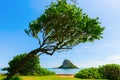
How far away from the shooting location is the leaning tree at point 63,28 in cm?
3362

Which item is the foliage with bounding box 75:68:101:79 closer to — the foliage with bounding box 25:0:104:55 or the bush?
the bush

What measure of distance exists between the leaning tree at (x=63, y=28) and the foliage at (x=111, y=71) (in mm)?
16680

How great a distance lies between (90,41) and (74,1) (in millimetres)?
4882

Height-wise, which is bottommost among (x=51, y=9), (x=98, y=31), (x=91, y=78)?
(x=91, y=78)

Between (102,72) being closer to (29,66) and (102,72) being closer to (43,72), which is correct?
(43,72)

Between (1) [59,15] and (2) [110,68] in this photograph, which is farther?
(2) [110,68]

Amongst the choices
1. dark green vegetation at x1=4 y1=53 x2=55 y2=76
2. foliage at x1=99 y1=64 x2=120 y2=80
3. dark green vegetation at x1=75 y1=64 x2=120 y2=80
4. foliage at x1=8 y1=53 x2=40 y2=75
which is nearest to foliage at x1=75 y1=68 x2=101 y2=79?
dark green vegetation at x1=75 y1=64 x2=120 y2=80

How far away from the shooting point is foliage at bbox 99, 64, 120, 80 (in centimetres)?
5109

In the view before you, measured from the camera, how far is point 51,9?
34.2m

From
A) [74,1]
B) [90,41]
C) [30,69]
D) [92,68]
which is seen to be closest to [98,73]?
[92,68]

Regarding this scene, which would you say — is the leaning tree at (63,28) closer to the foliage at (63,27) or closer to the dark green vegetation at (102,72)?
the foliage at (63,27)

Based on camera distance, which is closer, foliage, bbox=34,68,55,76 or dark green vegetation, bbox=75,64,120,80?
dark green vegetation, bbox=75,64,120,80

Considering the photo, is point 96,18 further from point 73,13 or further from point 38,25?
point 38,25

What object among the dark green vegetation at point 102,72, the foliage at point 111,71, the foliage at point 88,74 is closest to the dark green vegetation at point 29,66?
the foliage at point 88,74
